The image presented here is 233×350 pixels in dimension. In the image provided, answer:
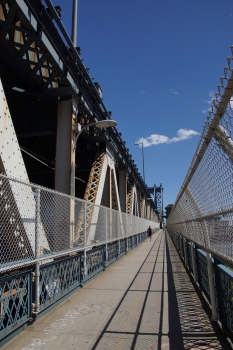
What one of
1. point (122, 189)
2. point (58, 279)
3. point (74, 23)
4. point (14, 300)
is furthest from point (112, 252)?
point (122, 189)

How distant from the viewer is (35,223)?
4.72 meters

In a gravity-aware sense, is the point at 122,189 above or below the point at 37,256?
above

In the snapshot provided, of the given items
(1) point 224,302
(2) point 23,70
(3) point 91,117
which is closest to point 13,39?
(2) point 23,70

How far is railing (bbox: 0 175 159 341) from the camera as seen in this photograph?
3.96 meters

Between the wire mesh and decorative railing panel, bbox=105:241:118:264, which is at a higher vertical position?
the wire mesh

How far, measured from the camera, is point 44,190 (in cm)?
512

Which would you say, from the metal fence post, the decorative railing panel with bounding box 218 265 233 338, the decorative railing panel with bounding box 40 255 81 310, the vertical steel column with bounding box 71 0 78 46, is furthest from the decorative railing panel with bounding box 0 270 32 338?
the vertical steel column with bounding box 71 0 78 46

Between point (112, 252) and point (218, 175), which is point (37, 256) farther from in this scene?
point (112, 252)

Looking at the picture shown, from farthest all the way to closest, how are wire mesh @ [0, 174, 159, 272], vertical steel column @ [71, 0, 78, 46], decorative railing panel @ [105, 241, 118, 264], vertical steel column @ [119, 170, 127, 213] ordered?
vertical steel column @ [119, 170, 127, 213], decorative railing panel @ [105, 241, 118, 264], vertical steel column @ [71, 0, 78, 46], wire mesh @ [0, 174, 159, 272]

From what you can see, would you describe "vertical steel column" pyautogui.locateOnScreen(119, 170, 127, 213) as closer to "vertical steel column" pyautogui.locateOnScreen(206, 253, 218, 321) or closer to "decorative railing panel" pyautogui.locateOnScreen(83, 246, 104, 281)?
"decorative railing panel" pyautogui.locateOnScreen(83, 246, 104, 281)

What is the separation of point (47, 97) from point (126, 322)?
7.19m

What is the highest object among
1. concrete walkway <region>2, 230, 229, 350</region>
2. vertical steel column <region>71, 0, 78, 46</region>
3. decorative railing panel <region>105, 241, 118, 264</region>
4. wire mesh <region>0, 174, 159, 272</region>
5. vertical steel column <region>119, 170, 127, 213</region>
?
vertical steel column <region>71, 0, 78, 46</region>

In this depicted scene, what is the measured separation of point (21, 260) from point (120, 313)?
1.95 meters

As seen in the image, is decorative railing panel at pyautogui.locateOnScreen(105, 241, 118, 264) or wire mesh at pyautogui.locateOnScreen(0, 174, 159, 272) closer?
wire mesh at pyautogui.locateOnScreen(0, 174, 159, 272)
